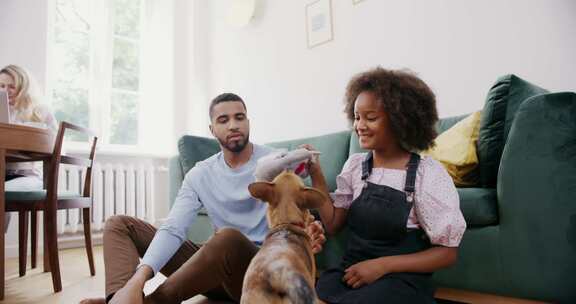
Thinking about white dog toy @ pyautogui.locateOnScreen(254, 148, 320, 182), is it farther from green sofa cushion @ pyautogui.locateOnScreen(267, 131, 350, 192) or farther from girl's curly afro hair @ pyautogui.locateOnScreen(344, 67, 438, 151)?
green sofa cushion @ pyautogui.locateOnScreen(267, 131, 350, 192)

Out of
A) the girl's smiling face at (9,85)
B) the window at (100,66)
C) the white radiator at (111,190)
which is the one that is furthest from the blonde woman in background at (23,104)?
the window at (100,66)

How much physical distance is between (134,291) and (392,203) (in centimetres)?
91

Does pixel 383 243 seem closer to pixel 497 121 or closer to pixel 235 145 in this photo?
pixel 235 145

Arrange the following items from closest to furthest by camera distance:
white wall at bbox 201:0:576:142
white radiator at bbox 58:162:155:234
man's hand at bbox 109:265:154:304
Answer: man's hand at bbox 109:265:154:304, white wall at bbox 201:0:576:142, white radiator at bbox 58:162:155:234

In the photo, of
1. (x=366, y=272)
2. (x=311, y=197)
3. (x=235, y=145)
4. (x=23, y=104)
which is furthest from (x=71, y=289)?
(x=366, y=272)

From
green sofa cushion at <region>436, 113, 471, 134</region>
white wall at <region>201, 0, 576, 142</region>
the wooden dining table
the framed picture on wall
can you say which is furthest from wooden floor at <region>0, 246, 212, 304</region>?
the framed picture on wall

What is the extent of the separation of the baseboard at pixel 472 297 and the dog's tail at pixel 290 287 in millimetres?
968

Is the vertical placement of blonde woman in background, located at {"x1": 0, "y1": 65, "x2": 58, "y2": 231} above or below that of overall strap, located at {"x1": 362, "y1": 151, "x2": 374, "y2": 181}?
above

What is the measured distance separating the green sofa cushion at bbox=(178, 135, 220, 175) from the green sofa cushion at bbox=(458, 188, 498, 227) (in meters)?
2.14

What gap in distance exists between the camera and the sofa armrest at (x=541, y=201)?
1321mm

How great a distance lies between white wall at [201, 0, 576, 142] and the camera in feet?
7.45

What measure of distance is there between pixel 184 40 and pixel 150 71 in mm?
648

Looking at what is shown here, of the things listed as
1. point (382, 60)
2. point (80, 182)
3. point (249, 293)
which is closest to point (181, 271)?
point (249, 293)

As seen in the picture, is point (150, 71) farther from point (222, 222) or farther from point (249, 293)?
point (249, 293)
